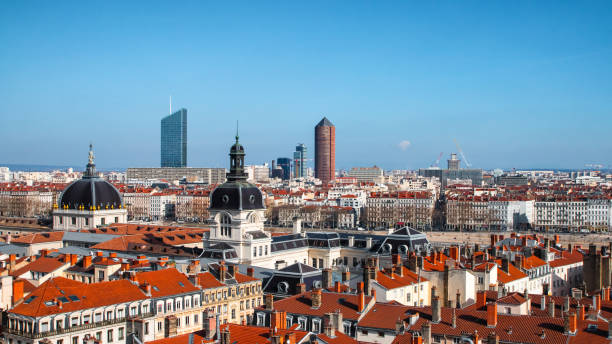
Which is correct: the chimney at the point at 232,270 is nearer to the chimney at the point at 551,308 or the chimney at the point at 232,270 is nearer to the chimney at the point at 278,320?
the chimney at the point at 278,320

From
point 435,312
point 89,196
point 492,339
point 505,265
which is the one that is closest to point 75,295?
point 435,312

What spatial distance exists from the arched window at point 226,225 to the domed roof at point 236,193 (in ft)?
2.96

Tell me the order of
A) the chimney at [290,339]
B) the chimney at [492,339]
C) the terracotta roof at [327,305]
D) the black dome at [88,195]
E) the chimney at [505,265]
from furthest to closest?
1. the black dome at [88,195]
2. the chimney at [505,265]
3. the terracotta roof at [327,305]
4. the chimney at [492,339]
5. the chimney at [290,339]

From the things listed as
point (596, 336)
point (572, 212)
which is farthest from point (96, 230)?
point (572, 212)

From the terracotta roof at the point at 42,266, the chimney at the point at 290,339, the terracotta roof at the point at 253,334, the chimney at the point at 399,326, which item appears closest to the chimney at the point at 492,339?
the chimney at the point at 399,326

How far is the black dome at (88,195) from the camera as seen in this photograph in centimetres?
11300

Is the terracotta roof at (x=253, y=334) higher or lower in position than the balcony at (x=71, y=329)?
higher

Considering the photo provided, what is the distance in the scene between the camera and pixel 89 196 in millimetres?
113062

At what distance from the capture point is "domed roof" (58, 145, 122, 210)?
371 ft

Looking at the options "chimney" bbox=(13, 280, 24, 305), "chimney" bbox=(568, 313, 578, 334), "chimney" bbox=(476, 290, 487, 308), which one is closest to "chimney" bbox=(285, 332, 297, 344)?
"chimney" bbox=(568, 313, 578, 334)

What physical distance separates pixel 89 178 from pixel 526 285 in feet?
237

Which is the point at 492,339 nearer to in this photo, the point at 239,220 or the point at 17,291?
the point at 17,291

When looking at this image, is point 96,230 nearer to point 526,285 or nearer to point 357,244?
point 357,244

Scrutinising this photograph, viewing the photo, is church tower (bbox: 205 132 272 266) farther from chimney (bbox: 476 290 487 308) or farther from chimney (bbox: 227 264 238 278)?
chimney (bbox: 476 290 487 308)
